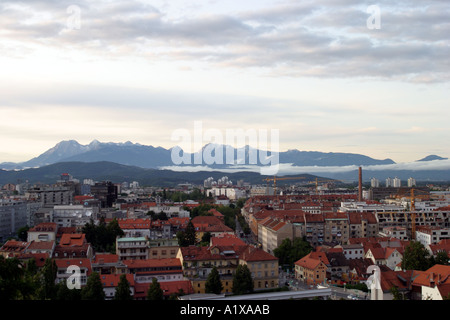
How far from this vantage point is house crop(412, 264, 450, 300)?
11633 mm

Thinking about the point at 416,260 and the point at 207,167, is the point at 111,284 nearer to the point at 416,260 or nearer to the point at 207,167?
the point at 416,260

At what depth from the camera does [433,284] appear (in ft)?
40.7

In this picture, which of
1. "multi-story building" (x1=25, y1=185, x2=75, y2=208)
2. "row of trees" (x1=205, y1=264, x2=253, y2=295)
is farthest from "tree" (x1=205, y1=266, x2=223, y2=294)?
"multi-story building" (x1=25, y1=185, x2=75, y2=208)

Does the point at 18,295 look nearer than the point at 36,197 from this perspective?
Yes

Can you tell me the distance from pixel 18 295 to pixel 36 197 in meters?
35.6

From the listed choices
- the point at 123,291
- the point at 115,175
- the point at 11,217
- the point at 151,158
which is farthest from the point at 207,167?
the point at 123,291

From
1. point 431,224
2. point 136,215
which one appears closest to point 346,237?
point 431,224

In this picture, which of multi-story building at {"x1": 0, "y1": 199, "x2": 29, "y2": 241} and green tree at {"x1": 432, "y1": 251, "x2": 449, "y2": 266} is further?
multi-story building at {"x1": 0, "y1": 199, "x2": 29, "y2": 241}

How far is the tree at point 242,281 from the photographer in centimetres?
1430

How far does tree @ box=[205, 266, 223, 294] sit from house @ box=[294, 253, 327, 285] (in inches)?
131

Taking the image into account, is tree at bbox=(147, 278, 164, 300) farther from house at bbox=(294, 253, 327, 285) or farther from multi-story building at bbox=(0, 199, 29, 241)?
multi-story building at bbox=(0, 199, 29, 241)

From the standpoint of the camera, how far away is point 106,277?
1391 centimetres
